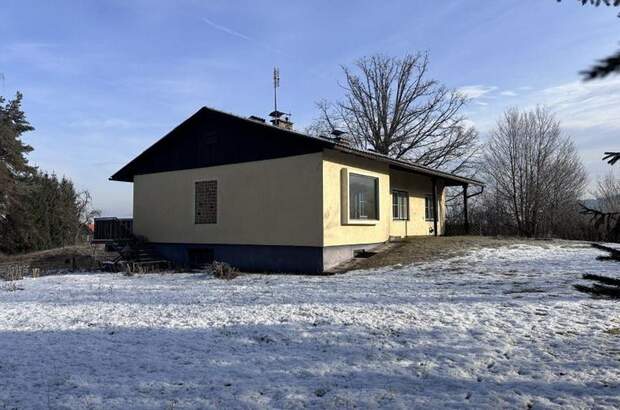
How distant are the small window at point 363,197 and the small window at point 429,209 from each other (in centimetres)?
659

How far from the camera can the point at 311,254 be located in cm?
1296

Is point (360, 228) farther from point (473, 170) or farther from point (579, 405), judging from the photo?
point (473, 170)

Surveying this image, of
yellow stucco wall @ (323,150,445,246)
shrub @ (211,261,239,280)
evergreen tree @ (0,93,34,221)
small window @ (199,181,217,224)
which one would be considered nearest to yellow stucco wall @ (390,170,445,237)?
yellow stucco wall @ (323,150,445,246)

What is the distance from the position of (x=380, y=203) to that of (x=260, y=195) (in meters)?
4.22

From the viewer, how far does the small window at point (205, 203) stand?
15609 millimetres

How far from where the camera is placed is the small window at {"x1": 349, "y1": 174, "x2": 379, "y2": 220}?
14.1m

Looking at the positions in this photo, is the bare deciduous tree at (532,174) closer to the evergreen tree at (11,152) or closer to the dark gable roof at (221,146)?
the dark gable roof at (221,146)

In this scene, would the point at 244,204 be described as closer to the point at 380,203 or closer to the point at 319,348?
the point at 380,203

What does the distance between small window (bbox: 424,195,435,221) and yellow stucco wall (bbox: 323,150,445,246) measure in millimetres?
329

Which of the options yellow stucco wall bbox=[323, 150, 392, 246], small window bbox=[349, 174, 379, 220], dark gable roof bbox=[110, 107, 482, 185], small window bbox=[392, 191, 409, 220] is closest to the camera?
yellow stucco wall bbox=[323, 150, 392, 246]

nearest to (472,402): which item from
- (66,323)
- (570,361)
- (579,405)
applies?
(579,405)

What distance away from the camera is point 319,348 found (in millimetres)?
5242

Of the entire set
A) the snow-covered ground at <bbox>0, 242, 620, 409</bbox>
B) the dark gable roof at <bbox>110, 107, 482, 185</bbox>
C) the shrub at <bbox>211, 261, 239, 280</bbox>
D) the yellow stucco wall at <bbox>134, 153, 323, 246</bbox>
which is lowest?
the snow-covered ground at <bbox>0, 242, 620, 409</bbox>

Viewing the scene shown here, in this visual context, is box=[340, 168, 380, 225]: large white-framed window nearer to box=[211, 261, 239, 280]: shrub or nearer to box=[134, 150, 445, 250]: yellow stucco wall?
box=[134, 150, 445, 250]: yellow stucco wall
